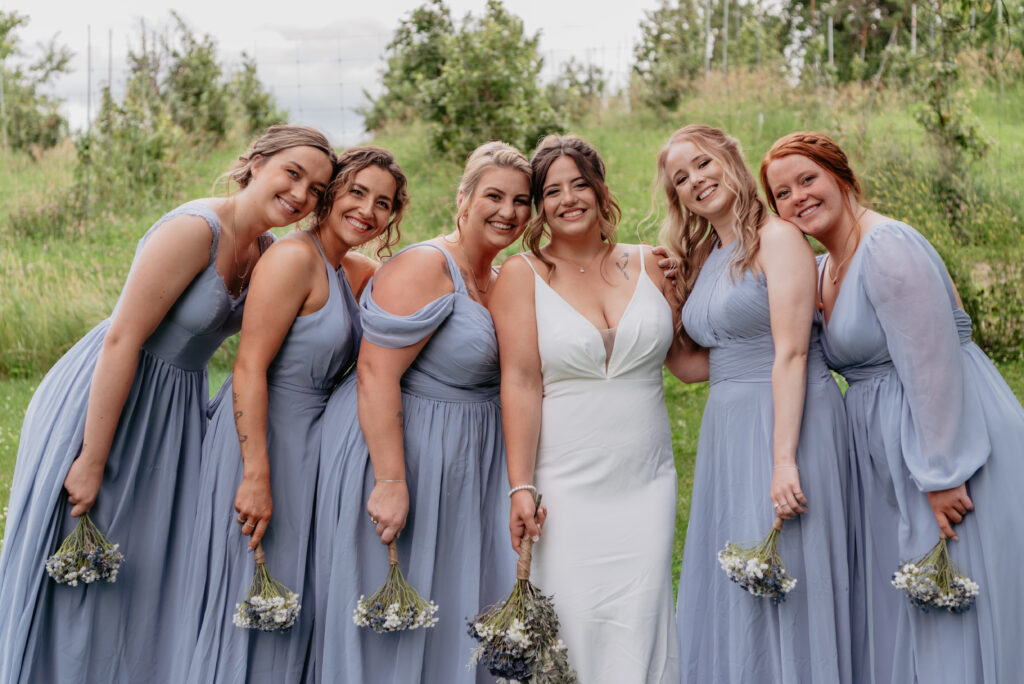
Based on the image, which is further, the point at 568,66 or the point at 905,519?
the point at 568,66

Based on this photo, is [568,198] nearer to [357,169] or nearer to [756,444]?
[357,169]

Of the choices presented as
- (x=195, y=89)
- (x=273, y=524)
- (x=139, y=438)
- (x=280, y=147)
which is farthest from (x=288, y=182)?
(x=195, y=89)

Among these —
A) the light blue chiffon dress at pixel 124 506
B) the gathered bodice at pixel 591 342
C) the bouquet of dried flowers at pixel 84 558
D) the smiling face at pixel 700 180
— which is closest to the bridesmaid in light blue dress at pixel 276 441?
the light blue chiffon dress at pixel 124 506

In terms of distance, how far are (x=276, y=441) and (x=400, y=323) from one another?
688 mm

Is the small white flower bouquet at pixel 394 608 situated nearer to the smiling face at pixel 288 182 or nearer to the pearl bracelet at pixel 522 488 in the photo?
the pearl bracelet at pixel 522 488

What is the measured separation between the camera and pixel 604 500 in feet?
12.1

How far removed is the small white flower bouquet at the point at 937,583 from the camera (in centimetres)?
321

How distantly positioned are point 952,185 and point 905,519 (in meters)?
7.53

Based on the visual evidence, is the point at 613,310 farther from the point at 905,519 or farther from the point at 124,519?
the point at 124,519

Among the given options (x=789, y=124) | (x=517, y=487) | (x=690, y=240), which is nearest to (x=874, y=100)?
(x=789, y=124)

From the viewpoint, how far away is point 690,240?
403 centimetres

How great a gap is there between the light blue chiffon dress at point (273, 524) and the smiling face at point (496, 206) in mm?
598

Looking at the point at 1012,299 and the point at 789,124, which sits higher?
the point at 789,124

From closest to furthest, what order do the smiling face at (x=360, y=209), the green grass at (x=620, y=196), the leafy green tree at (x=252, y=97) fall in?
the smiling face at (x=360, y=209), the green grass at (x=620, y=196), the leafy green tree at (x=252, y=97)
